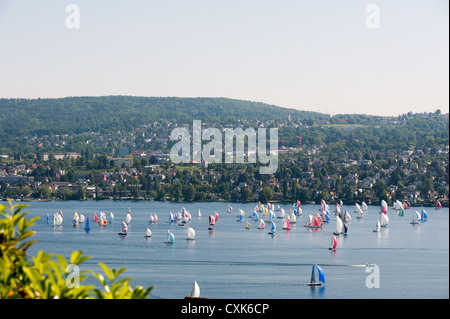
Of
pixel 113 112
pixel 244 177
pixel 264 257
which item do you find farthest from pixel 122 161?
pixel 264 257

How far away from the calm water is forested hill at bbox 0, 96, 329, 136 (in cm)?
6077

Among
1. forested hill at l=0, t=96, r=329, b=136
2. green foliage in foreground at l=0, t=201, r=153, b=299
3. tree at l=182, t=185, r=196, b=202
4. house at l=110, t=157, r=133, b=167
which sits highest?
forested hill at l=0, t=96, r=329, b=136

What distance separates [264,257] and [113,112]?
317 feet

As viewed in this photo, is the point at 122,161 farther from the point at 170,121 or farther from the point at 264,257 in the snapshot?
the point at 264,257

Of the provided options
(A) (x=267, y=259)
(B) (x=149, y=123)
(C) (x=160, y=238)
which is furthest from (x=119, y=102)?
(A) (x=267, y=259)

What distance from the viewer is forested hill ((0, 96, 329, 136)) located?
375 ft

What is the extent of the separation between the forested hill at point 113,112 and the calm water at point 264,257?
60769mm

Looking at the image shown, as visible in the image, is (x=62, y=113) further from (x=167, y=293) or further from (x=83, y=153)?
(x=167, y=293)

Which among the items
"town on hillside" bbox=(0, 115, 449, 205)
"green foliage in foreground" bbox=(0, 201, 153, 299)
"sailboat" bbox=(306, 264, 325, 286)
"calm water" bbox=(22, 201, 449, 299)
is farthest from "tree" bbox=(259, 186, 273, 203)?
"green foliage in foreground" bbox=(0, 201, 153, 299)

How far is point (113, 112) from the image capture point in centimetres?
12738

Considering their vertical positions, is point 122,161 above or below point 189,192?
above

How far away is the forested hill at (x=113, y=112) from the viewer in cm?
11438

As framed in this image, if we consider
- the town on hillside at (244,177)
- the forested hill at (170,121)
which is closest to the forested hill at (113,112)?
the forested hill at (170,121)

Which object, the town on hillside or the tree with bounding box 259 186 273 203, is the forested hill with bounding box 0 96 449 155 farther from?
the tree with bounding box 259 186 273 203
